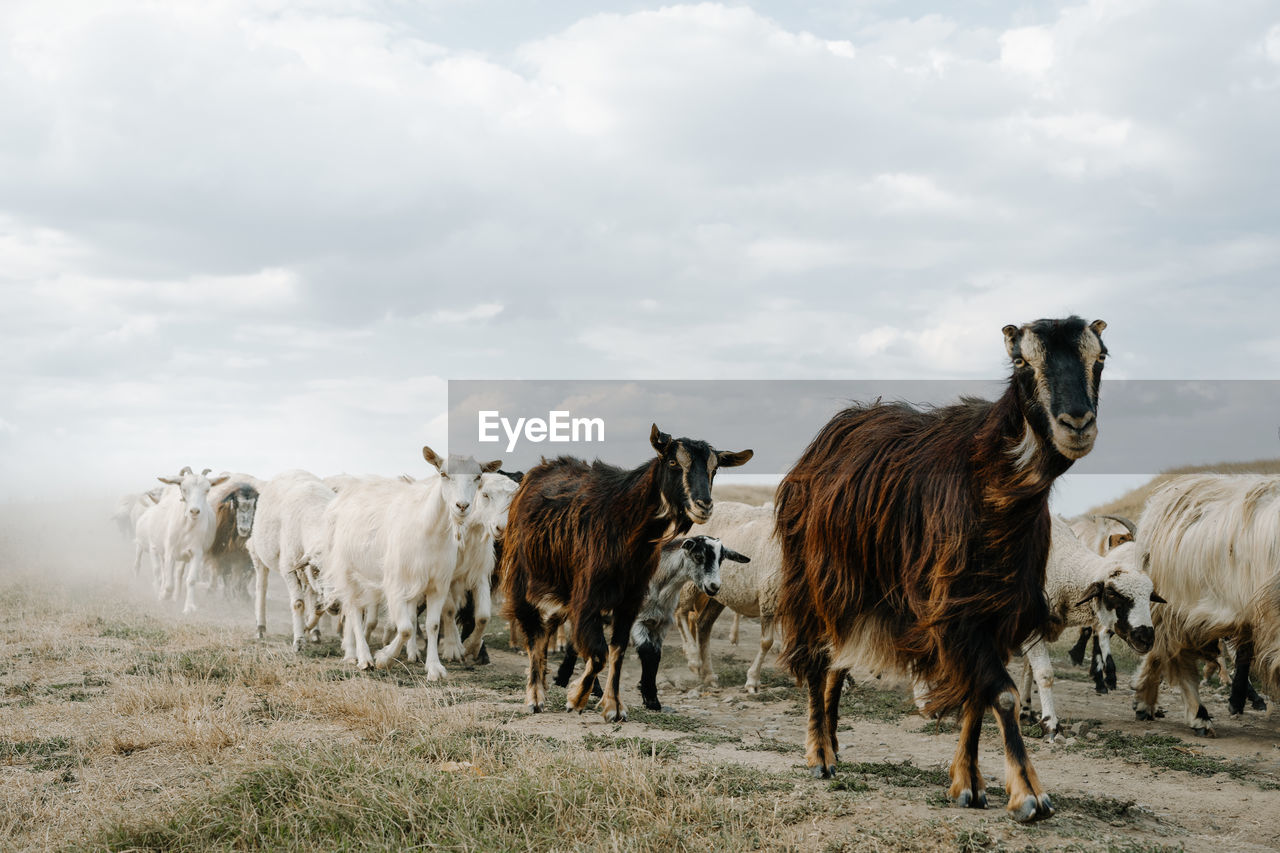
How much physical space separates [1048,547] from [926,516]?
79 centimetres

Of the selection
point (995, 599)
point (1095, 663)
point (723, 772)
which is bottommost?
point (1095, 663)

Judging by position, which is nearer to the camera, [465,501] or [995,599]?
[995,599]

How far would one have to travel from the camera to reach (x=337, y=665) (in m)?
12.0

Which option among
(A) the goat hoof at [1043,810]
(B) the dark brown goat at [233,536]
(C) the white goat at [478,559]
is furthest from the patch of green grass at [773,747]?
(B) the dark brown goat at [233,536]

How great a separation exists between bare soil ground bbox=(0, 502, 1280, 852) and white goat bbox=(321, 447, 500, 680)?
2.14 feet

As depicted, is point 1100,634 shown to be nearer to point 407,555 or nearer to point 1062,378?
point 1062,378

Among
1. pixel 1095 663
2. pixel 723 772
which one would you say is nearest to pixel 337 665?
pixel 723 772

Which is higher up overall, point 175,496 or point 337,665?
point 175,496

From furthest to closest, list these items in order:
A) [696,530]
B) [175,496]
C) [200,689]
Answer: [175,496], [696,530], [200,689]

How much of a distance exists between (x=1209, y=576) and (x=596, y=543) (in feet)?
20.3

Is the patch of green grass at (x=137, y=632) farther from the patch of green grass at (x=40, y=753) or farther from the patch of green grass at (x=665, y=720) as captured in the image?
the patch of green grass at (x=665, y=720)

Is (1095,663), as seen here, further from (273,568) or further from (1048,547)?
(273,568)

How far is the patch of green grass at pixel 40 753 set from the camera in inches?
278

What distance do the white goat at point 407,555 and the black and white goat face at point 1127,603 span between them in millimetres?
6816
